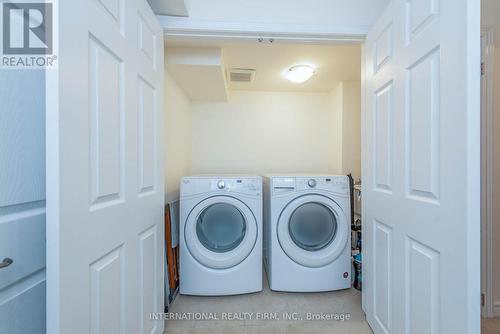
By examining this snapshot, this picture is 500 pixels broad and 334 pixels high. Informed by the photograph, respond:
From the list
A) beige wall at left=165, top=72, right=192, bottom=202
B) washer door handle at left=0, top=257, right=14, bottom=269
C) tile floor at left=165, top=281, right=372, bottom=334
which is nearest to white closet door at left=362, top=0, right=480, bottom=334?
tile floor at left=165, top=281, right=372, bottom=334

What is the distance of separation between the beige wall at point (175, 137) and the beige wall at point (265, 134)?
21 centimetres

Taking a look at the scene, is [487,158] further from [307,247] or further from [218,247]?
[218,247]

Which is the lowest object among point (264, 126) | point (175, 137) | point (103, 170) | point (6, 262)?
point (6, 262)

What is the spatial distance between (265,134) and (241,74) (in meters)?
0.86

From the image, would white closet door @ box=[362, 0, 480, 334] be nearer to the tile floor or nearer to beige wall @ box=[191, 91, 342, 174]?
the tile floor

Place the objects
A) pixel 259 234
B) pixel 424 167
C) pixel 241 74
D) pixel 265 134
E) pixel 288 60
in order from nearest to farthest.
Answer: pixel 424 167
pixel 259 234
pixel 288 60
pixel 241 74
pixel 265 134

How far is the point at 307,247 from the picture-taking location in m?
1.87

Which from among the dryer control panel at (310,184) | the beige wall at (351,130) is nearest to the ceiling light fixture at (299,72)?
the beige wall at (351,130)

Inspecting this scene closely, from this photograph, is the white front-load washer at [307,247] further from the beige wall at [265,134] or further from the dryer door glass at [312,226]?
the beige wall at [265,134]

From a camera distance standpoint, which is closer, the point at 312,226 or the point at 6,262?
the point at 6,262

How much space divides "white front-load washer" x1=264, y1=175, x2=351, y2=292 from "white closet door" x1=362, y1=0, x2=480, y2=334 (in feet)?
1.37

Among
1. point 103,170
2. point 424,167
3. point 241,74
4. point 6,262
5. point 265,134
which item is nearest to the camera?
point 6,262

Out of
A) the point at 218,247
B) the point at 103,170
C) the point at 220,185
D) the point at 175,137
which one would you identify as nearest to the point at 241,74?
the point at 175,137

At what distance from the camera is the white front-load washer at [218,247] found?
175cm
